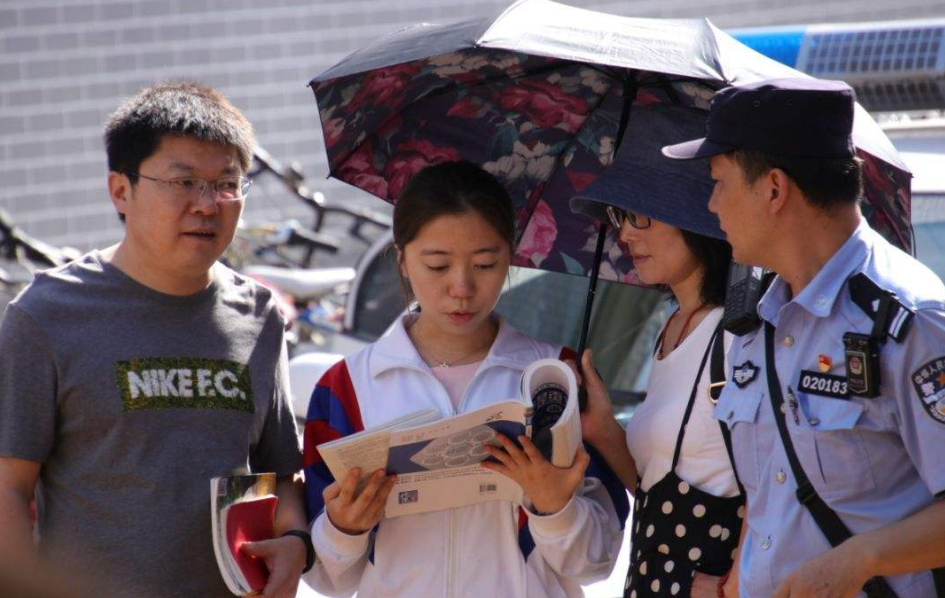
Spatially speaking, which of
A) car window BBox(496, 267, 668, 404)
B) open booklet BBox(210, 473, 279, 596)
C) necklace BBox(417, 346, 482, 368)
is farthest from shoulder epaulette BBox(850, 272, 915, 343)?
car window BBox(496, 267, 668, 404)

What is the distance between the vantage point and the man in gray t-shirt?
2746 millimetres

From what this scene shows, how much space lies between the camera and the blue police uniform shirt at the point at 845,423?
223 centimetres

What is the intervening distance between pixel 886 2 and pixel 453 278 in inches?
446

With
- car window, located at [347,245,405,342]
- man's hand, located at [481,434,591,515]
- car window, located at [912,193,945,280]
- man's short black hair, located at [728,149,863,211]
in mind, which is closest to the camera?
man's short black hair, located at [728,149,863,211]

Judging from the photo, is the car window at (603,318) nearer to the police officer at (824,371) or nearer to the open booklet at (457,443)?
the open booklet at (457,443)

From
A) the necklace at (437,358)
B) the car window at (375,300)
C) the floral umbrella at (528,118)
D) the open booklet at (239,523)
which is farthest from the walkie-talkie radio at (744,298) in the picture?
the car window at (375,300)

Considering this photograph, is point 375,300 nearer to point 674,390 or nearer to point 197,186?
point 197,186

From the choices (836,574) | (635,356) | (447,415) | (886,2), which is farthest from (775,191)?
(886,2)

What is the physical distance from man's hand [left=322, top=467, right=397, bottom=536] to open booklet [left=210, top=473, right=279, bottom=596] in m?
0.16

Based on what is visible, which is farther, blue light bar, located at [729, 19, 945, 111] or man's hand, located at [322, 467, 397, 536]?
blue light bar, located at [729, 19, 945, 111]

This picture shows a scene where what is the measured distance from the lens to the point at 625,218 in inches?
119

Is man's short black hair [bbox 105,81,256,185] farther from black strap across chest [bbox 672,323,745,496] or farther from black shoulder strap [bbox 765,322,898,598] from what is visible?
black shoulder strap [bbox 765,322,898,598]

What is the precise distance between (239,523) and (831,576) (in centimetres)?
124

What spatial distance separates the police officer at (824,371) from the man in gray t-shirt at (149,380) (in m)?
1.06
